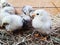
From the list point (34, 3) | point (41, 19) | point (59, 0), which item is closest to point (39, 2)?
point (34, 3)

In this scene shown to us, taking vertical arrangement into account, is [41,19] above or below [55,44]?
above

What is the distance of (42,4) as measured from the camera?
196 centimetres

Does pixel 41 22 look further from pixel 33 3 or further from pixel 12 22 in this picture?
pixel 33 3

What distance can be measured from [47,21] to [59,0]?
66cm

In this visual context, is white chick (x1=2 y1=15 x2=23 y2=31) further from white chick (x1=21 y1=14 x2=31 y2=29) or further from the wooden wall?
the wooden wall

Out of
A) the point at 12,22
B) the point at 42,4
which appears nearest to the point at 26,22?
the point at 12,22

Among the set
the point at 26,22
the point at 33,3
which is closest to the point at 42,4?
the point at 33,3

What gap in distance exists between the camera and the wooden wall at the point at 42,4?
186 centimetres

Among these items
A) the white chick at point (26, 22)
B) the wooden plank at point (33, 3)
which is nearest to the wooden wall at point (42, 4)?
the wooden plank at point (33, 3)

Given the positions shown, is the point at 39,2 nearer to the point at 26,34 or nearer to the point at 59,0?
the point at 59,0

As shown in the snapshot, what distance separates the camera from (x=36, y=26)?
141 cm

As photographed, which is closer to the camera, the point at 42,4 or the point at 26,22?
the point at 26,22

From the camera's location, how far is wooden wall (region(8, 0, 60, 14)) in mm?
1855

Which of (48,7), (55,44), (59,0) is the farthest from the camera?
(59,0)
